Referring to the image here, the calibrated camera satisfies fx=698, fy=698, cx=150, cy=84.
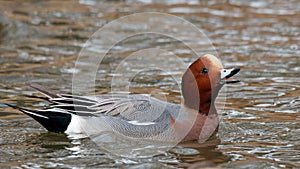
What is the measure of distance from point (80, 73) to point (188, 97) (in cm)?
314

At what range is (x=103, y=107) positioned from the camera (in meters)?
6.71

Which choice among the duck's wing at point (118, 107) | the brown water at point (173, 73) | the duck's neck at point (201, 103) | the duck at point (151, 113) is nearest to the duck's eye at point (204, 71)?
the duck at point (151, 113)

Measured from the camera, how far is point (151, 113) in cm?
658

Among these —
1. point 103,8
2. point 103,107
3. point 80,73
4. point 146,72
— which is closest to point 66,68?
point 80,73

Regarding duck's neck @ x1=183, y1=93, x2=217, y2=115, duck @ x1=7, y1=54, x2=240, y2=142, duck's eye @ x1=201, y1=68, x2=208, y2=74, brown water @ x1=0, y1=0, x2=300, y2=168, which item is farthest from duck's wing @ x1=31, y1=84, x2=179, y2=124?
duck's eye @ x1=201, y1=68, x2=208, y2=74

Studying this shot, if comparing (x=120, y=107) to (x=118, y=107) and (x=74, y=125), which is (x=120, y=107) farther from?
(x=74, y=125)

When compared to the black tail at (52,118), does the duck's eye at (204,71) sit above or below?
above

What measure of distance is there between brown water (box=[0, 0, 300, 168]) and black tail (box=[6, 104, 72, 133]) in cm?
10

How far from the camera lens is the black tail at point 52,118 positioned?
6660 millimetres

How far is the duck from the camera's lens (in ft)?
21.4

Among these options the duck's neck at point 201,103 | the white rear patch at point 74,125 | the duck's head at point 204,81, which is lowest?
the white rear patch at point 74,125

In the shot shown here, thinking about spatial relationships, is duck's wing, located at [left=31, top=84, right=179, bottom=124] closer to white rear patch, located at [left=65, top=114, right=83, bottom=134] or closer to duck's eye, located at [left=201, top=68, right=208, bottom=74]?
white rear patch, located at [left=65, top=114, right=83, bottom=134]

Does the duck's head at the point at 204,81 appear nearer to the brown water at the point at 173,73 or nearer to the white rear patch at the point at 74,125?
the brown water at the point at 173,73

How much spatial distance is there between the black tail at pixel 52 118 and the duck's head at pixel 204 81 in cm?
118
